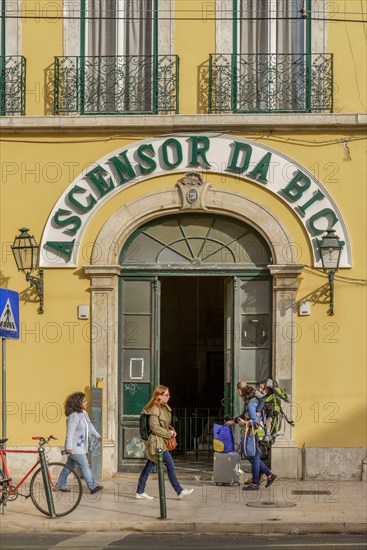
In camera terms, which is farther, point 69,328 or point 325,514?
point 69,328

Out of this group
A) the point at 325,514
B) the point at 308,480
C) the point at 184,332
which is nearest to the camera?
the point at 325,514

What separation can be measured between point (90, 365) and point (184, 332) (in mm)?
7970

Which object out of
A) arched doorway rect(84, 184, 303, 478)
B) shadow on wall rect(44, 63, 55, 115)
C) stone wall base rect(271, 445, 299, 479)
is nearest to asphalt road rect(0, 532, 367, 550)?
stone wall base rect(271, 445, 299, 479)

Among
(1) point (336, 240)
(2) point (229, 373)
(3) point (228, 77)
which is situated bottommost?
(2) point (229, 373)

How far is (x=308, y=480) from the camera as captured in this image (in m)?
19.9

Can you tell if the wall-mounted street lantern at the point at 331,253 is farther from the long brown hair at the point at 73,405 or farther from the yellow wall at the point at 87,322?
the long brown hair at the point at 73,405

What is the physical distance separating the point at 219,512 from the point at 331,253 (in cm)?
507

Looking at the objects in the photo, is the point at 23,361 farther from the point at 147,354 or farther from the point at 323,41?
the point at 323,41

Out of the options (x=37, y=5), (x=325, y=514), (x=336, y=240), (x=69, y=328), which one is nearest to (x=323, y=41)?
(x=336, y=240)

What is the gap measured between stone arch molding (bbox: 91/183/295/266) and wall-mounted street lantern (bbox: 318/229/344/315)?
0.58m

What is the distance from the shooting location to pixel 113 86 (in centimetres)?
2070

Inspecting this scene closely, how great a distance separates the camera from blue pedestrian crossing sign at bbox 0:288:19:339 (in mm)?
16969

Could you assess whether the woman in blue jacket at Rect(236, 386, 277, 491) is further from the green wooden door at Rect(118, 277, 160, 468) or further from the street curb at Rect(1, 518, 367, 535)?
the street curb at Rect(1, 518, 367, 535)

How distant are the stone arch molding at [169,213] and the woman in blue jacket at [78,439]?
2.98m
